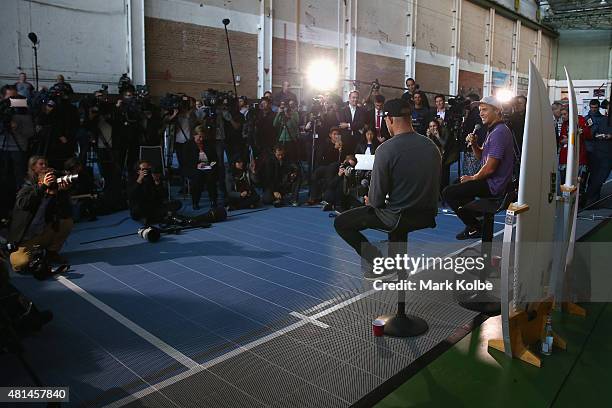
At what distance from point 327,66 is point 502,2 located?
1508cm

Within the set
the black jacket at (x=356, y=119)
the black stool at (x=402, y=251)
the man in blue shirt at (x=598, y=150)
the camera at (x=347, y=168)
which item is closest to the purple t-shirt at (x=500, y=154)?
the black stool at (x=402, y=251)

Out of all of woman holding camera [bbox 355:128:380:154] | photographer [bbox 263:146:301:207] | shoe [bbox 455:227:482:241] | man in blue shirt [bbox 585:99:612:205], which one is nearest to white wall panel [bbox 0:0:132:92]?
photographer [bbox 263:146:301:207]

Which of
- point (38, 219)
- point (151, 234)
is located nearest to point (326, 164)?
point (151, 234)

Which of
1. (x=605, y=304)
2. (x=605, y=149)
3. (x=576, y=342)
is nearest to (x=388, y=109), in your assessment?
(x=576, y=342)

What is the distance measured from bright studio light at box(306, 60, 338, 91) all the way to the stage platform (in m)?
11.6

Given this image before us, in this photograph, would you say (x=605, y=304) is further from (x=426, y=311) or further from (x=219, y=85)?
(x=219, y=85)

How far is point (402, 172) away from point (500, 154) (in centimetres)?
144

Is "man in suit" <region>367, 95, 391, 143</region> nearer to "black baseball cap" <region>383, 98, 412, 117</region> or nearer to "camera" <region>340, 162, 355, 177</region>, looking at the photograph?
"camera" <region>340, 162, 355, 177</region>

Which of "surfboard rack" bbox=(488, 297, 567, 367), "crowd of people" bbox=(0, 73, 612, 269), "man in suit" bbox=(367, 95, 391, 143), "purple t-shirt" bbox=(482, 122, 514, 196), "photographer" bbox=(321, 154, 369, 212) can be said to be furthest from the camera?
"man in suit" bbox=(367, 95, 391, 143)

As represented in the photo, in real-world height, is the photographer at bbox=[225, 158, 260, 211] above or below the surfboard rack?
above

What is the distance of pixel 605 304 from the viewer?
4.49m

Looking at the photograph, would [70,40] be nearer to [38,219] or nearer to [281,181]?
[281,181]

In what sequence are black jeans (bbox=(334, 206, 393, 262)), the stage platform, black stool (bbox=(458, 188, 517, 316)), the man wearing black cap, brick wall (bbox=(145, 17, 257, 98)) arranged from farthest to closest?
brick wall (bbox=(145, 17, 257, 98)) < black stool (bbox=(458, 188, 517, 316)) < black jeans (bbox=(334, 206, 393, 262)) < the man wearing black cap < the stage platform

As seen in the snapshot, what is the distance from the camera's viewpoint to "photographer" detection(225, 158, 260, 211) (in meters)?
9.07
